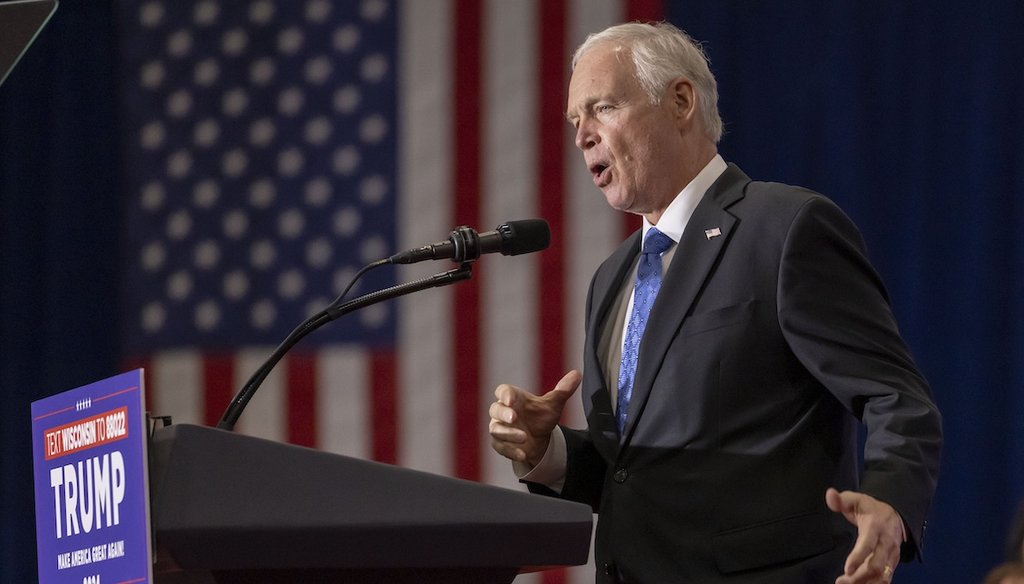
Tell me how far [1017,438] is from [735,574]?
2333 millimetres

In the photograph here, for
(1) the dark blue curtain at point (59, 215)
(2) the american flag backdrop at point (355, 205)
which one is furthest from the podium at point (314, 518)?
(1) the dark blue curtain at point (59, 215)

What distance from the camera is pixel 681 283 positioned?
176 centimetres

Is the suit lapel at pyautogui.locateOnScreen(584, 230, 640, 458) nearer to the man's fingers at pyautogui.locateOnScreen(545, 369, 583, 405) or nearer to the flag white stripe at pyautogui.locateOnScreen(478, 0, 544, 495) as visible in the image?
the man's fingers at pyautogui.locateOnScreen(545, 369, 583, 405)

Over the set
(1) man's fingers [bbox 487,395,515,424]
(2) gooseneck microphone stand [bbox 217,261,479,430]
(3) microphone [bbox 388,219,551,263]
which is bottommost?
(1) man's fingers [bbox 487,395,515,424]

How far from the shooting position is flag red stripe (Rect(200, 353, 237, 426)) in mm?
4195

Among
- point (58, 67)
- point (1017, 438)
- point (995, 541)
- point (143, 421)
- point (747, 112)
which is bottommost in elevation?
point (995, 541)

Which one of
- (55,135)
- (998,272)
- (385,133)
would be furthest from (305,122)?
(998,272)

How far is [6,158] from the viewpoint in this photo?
4.57 metres

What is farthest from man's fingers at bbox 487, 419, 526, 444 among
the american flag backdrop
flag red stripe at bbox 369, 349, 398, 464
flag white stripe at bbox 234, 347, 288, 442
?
flag white stripe at bbox 234, 347, 288, 442

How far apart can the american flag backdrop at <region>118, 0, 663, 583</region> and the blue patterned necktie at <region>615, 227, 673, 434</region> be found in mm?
2008

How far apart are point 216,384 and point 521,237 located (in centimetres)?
277

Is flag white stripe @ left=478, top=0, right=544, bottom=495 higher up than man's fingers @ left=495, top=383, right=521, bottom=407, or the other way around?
flag white stripe @ left=478, top=0, right=544, bottom=495

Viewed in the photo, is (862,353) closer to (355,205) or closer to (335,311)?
(335,311)

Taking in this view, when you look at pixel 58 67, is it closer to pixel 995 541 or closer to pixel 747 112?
pixel 747 112
